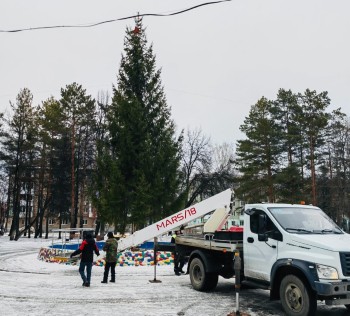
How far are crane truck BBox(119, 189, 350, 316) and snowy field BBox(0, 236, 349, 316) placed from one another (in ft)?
2.26

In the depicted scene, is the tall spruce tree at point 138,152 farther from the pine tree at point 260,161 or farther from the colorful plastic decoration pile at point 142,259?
the pine tree at point 260,161

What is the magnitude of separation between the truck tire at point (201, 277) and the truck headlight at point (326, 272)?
4121 mm

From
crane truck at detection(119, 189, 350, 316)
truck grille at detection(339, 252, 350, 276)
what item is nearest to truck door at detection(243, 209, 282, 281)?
crane truck at detection(119, 189, 350, 316)

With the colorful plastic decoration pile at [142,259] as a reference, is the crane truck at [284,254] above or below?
above

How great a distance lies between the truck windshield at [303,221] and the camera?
9227 mm

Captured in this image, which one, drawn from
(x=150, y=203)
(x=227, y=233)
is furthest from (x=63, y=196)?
(x=227, y=233)

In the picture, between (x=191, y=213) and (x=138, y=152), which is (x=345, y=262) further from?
(x=138, y=152)

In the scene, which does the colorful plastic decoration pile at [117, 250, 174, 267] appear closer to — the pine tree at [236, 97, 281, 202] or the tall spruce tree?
the tall spruce tree

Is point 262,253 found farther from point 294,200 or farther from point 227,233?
point 294,200

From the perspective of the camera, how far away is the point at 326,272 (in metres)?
7.96

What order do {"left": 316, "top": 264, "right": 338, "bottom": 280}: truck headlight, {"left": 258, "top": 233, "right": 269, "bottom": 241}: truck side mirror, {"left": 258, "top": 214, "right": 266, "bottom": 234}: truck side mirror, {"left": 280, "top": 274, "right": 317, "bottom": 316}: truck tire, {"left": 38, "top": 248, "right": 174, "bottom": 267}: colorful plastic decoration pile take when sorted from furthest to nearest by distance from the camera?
1. {"left": 38, "top": 248, "right": 174, "bottom": 267}: colorful plastic decoration pile
2. {"left": 258, "top": 214, "right": 266, "bottom": 234}: truck side mirror
3. {"left": 258, "top": 233, "right": 269, "bottom": 241}: truck side mirror
4. {"left": 280, "top": 274, "right": 317, "bottom": 316}: truck tire
5. {"left": 316, "top": 264, "right": 338, "bottom": 280}: truck headlight

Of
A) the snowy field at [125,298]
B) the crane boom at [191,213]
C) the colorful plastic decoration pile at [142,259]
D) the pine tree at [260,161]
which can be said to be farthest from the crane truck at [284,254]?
the pine tree at [260,161]

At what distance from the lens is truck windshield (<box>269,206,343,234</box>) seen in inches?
363

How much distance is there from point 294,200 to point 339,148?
13.0m
